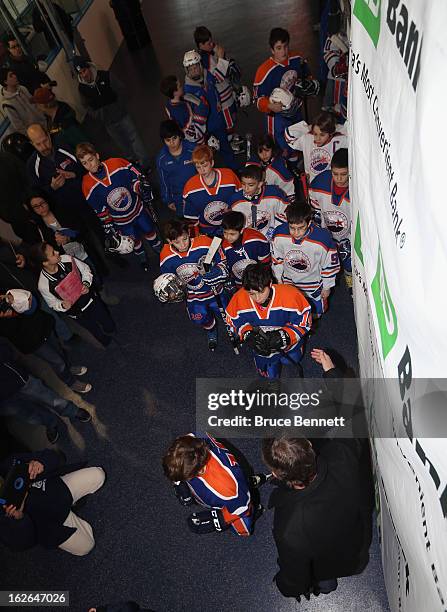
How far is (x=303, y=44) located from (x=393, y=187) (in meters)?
8.46

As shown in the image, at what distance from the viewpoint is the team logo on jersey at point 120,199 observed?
4.53 meters

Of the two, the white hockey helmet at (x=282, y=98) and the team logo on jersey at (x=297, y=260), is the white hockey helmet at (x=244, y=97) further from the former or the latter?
the team logo on jersey at (x=297, y=260)

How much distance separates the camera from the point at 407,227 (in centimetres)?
84

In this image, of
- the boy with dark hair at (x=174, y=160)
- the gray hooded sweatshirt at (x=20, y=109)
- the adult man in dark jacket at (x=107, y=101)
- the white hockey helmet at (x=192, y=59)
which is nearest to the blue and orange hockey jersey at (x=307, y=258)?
the boy with dark hair at (x=174, y=160)

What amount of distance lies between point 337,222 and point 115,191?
2.33 meters

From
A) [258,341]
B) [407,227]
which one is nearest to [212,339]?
[258,341]

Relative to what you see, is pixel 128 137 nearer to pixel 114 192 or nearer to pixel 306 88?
pixel 114 192

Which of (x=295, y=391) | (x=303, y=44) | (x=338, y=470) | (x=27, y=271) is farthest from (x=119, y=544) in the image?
(x=303, y=44)

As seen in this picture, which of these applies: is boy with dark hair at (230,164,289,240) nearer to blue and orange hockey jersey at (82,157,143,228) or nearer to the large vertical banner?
blue and orange hockey jersey at (82,157,143,228)

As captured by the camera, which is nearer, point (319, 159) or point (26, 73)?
point (319, 159)

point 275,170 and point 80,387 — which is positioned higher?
point 275,170

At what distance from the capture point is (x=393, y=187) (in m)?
0.94

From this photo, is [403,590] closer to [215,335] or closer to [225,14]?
[215,335]

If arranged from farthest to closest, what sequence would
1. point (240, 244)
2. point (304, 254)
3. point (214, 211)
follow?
point (214, 211) → point (240, 244) → point (304, 254)
